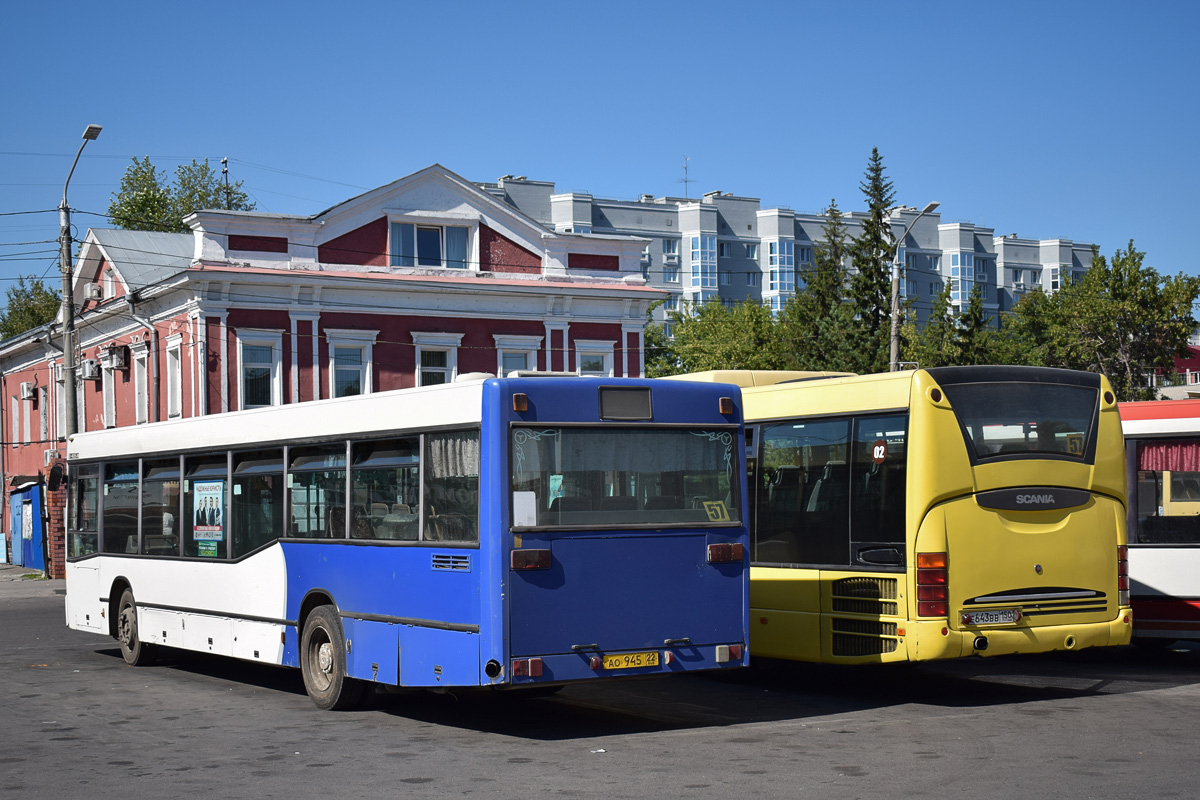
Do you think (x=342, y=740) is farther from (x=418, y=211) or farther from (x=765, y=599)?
(x=418, y=211)

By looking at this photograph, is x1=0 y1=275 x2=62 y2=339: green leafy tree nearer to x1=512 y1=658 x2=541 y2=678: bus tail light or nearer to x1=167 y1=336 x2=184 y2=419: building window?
x1=167 y1=336 x2=184 y2=419: building window

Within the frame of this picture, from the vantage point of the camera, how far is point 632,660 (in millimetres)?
10258

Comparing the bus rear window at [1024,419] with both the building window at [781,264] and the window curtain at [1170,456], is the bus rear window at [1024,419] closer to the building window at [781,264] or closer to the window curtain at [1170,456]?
the window curtain at [1170,456]

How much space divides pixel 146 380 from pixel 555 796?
33.2m

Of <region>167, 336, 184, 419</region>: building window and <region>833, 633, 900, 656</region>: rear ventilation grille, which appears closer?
<region>833, 633, 900, 656</region>: rear ventilation grille

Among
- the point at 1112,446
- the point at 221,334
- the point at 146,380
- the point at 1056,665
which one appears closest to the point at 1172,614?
the point at 1056,665

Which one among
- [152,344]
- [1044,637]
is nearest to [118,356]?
[152,344]

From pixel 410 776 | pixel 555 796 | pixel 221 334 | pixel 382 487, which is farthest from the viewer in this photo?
pixel 221 334

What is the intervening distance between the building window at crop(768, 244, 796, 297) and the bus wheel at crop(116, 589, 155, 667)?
316 feet

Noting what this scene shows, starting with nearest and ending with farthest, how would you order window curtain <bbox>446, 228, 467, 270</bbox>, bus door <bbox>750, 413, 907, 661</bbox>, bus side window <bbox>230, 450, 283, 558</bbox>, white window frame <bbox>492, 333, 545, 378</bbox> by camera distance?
bus door <bbox>750, 413, 907, 661</bbox> → bus side window <bbox>230, 450, 283, 558</bbox> → window curtain <bbox>446, 228, 467, 270</bbox> → white window frame <bbox>492, 333, 545, 378</bbox>

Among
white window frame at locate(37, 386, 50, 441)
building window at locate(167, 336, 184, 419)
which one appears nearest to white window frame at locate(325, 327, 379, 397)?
building window at locate(167, 336, 184, 419)

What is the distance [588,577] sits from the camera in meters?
10.1

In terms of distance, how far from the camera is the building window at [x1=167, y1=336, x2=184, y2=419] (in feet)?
118

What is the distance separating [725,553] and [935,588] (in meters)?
1.80
